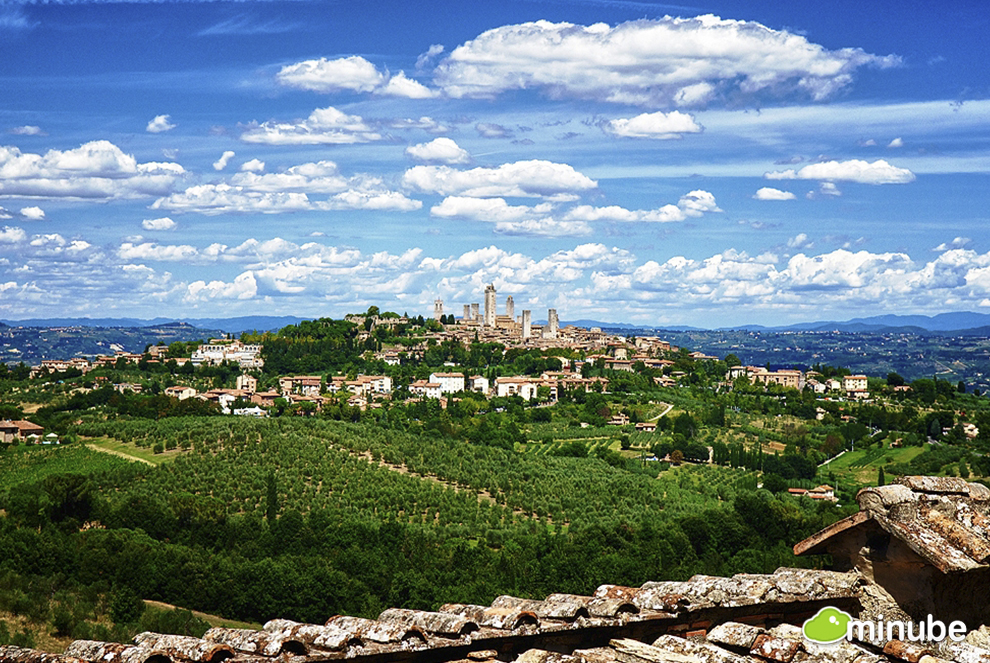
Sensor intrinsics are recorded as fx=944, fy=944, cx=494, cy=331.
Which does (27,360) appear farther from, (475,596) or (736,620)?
(736,620)

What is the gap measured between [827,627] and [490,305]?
399 feet

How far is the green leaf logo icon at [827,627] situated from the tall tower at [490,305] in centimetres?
12004

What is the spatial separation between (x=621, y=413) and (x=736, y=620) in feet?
205

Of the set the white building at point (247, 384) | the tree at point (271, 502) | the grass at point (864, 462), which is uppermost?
the white building at point (247, 384)

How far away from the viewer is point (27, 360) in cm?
15462

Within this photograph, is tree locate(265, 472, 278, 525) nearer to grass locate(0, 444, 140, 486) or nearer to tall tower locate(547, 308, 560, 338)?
grass locate(0, 444, 140, 486)

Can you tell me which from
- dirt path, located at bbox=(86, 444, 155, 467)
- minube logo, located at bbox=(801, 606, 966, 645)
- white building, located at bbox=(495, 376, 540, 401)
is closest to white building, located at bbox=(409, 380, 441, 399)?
white building, located at bbox=(495, 376, 540, 401)

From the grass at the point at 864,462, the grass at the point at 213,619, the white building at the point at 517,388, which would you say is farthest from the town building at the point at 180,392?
the grass at the point at 213,619

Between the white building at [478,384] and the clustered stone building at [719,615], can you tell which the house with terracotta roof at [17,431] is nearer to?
the white building at [478,384]

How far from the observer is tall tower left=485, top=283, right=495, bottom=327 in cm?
12462

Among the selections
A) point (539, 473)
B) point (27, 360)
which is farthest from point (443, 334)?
point (27, 360)

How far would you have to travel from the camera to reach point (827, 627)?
12.8 ft

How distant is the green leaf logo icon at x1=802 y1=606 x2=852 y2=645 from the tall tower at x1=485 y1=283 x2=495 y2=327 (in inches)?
4726

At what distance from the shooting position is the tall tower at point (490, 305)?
125 meters
